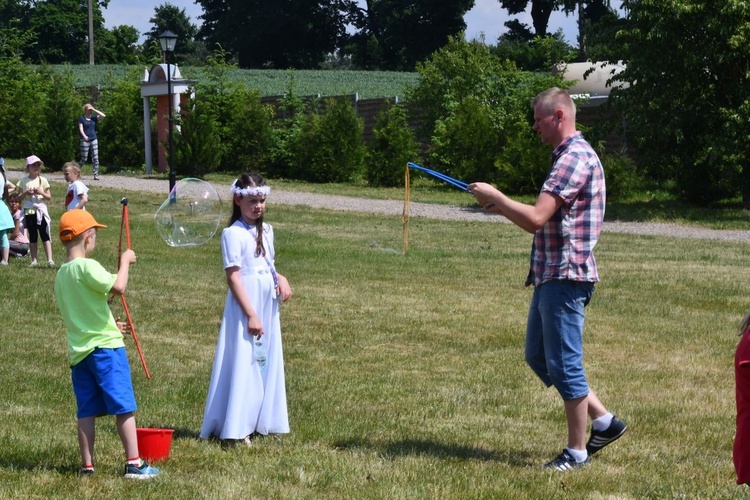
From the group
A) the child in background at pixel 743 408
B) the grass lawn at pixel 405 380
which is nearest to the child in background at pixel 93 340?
the grass lawn at pixel 405 380

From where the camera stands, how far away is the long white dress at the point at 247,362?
634 cm

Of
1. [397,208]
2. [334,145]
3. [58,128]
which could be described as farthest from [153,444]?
A: [58,128]

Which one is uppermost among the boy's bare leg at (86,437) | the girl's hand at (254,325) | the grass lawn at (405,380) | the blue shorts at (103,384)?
the girl's hand at (254,325)

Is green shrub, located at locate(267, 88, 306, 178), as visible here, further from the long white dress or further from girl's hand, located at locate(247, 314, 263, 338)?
girl's hand, located at locate(247, 314, 263, 338)

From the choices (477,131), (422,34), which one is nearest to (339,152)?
(477,131)

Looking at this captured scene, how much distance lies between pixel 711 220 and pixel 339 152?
483 inches

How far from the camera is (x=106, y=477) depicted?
5.71m

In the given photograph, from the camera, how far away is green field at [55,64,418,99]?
5388cm

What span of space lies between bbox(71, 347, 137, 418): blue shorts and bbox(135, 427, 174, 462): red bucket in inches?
18.1

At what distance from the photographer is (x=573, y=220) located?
564cm

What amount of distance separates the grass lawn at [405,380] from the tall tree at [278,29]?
2973 inches

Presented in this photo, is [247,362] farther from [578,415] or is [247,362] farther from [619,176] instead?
[619,176]

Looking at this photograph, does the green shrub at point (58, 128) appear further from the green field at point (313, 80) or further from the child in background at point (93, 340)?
the child in background at point (93, 340)

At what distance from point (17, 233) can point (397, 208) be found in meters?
9.90
